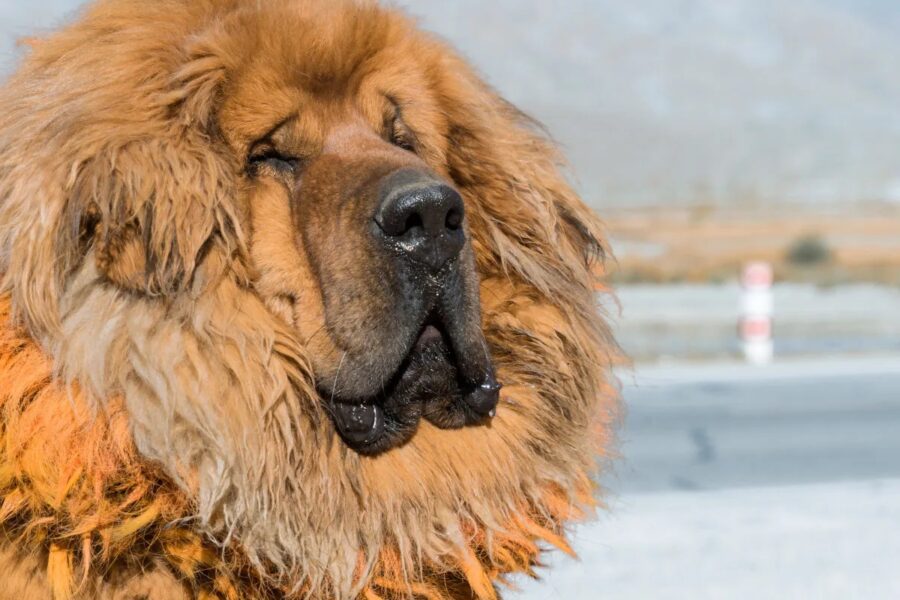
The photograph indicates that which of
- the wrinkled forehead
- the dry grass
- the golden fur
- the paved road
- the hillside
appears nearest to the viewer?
the golden fur

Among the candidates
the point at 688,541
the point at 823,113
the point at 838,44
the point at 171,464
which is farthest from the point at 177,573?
the point at 838,44

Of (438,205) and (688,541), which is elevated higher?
(438,205)

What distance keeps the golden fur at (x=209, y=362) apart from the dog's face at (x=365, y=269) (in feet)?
0.06

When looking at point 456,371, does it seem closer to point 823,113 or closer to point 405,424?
point 405,424

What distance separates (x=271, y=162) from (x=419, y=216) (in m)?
0.41

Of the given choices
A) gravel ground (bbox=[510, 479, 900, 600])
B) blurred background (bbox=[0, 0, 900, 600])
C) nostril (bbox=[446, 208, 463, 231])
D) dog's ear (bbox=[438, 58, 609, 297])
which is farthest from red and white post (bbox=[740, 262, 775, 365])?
nostril (bbox=[446, 208, 463, 231])

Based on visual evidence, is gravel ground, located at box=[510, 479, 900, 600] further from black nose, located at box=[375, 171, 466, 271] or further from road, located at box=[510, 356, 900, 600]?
black nose, located at box=[375, 171, 466, 271]

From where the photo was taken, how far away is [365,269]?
246 centimetres

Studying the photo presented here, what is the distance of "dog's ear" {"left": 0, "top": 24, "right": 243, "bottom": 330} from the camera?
2295 mm

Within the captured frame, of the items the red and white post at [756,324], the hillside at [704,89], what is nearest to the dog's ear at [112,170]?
the red and white post at [756,324]

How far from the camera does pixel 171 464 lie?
7.52ft

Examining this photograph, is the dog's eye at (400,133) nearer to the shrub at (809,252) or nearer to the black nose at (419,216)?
the black nose at (419,216)

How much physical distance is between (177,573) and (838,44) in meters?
107

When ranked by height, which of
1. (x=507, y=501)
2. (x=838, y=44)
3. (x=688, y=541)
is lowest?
(x=838, y=44)
